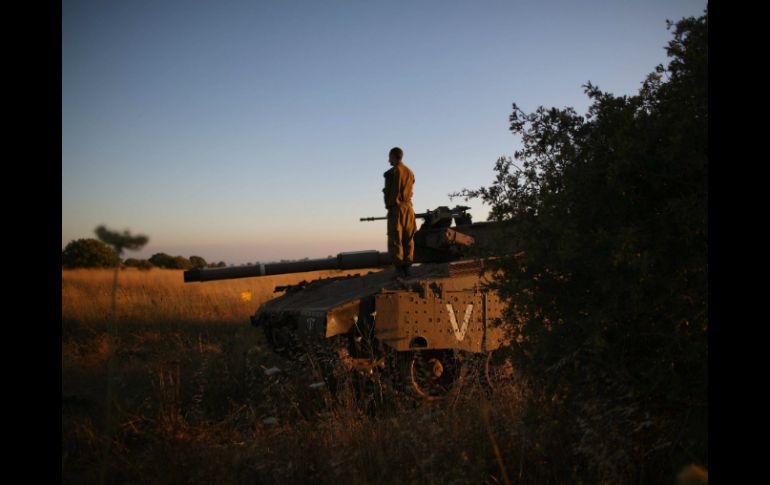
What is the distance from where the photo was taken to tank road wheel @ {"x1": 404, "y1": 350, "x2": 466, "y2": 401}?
6516mm

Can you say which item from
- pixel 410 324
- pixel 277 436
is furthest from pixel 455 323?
pixel 277 436

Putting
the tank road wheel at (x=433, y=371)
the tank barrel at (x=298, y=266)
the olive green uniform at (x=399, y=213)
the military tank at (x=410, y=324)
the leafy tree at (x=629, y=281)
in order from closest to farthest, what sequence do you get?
the leafy tree at (x=629, y=281), the military tank at (x=410, y=324), the tank road wheel at (x=433, y=371), the olive green uniform at (x=399, y=213), the tank barrel at (x=298, y=266)

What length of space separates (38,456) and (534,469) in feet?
9.05

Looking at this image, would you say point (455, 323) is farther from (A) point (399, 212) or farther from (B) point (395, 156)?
(B) point (395, 156)

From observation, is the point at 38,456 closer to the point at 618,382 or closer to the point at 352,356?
the point at 618,382

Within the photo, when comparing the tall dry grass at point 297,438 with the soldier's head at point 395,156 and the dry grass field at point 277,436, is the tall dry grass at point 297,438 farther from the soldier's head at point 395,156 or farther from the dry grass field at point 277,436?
the soldier's head at point 395,156

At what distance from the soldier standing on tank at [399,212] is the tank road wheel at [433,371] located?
103cm

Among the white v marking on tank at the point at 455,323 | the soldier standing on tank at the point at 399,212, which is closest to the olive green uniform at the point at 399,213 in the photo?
the soldier standing on tank at the point at 399,212

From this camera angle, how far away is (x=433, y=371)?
21.9 ft

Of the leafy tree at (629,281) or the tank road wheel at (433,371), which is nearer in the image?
the leafy tree at (629,281)

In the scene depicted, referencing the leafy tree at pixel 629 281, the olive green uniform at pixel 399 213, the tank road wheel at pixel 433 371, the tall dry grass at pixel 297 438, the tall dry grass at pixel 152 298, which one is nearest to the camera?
the leafy tree at pixel 629 281

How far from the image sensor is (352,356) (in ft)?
21.2

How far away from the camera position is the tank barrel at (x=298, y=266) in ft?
26.5

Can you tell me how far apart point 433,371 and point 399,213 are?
75.0 inches
